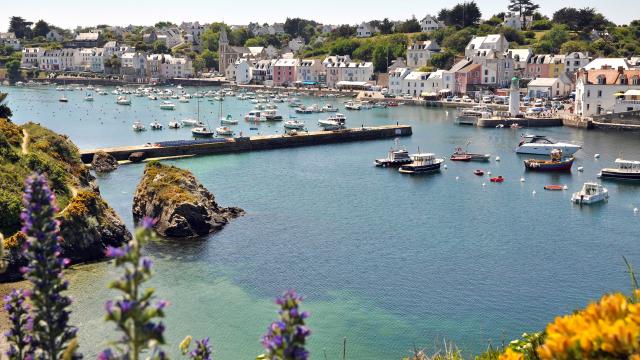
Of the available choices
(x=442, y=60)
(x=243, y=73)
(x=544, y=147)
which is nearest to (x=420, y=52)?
(x=442, y=60)

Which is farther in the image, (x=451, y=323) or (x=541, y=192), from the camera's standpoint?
(x=541, y=192)

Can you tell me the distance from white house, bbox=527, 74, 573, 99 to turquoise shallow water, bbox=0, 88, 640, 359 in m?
36.5

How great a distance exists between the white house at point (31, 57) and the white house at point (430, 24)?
211 ft

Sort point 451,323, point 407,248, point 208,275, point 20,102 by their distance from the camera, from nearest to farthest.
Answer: point 451,323 < point 208,275 < point 407,248 < point 20,102

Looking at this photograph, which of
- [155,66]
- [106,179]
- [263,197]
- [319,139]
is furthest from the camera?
[155,66]

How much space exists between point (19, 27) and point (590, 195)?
137430 millimetres

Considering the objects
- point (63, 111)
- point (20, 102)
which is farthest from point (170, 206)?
point (20, 102)

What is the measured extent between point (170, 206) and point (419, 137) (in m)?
31.3

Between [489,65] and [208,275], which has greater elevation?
[489,65]

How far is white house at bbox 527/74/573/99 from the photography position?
246ft

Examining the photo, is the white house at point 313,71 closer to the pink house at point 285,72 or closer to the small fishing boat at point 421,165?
the pink house at point 285,72

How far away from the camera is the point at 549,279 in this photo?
2048cm

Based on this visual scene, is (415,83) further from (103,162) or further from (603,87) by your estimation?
(103,162)

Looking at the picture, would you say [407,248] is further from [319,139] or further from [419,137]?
[419,137]
